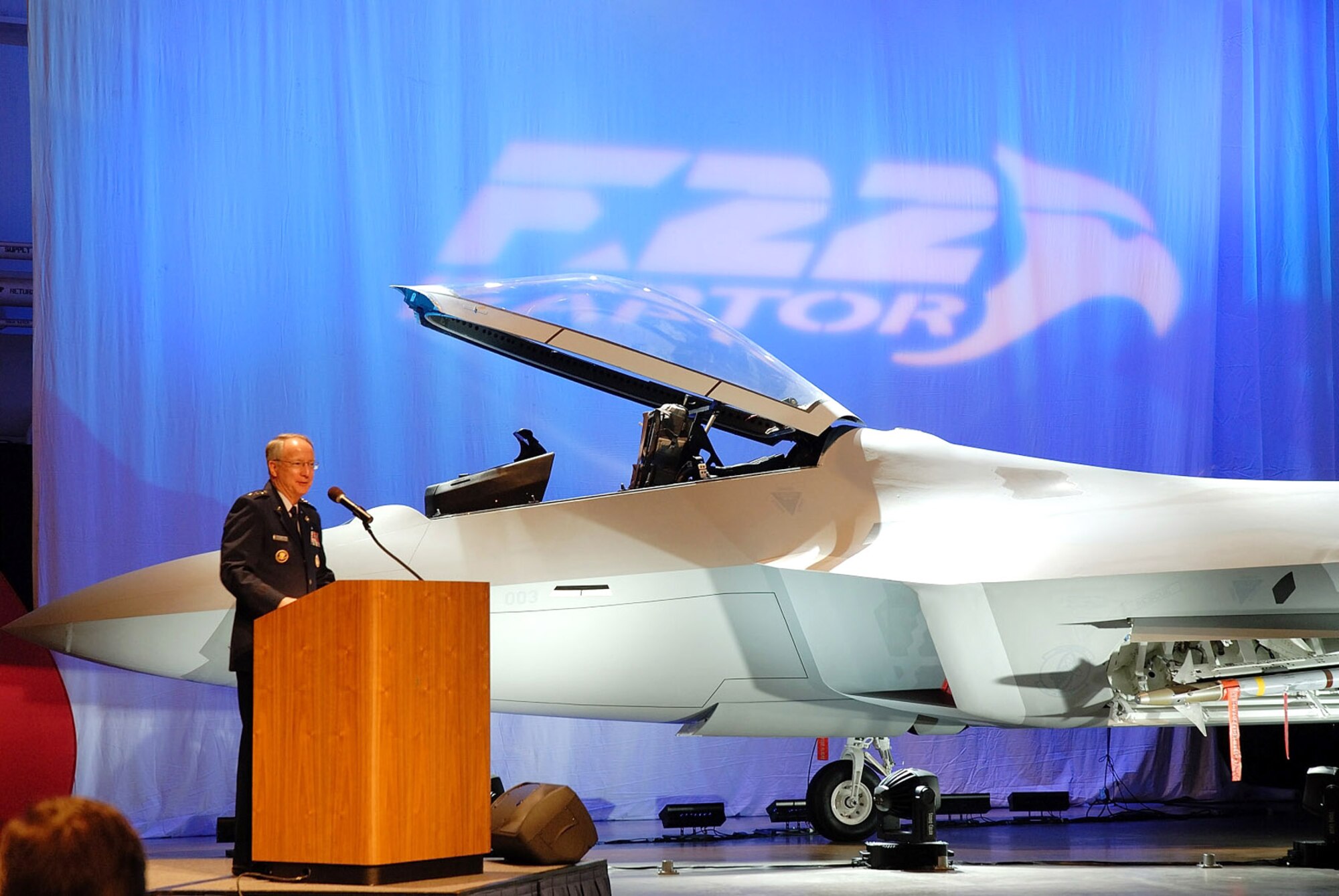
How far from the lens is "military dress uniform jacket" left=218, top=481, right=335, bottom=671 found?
383cm

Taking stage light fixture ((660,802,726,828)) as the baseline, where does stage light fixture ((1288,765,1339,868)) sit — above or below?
above

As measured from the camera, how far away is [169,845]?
Answer: 811 cm

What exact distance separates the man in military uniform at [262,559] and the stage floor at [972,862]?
1.23ft

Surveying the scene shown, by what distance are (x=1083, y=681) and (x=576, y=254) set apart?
220 inches

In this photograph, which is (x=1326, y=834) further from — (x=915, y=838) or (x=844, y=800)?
(x=844, y=800)

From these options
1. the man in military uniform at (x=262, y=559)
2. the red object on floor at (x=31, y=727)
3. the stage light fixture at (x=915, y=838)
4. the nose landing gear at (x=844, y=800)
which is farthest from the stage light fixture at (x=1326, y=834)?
the red object on floor at (x=31, y=727)

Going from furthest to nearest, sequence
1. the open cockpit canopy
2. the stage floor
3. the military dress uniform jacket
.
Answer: the open cockpit canopy < the stage floor < the military dress uniform jacket

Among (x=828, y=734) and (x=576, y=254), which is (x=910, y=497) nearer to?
(x=828, y=734)

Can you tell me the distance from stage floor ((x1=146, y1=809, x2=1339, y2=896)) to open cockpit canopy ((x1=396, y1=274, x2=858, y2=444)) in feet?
7.23

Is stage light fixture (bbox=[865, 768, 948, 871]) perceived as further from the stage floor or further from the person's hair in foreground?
the person's hair in foreground

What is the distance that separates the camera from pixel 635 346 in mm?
6305

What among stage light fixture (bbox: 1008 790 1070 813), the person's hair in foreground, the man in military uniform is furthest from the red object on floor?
the person's hair in foreground

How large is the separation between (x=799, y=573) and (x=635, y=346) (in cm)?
142

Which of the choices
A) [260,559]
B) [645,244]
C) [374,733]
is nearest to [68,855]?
[374,733]
